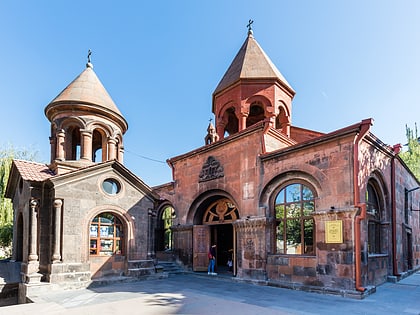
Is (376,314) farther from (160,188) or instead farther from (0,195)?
(0,195)

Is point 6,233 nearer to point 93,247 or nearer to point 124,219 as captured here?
point 93,247

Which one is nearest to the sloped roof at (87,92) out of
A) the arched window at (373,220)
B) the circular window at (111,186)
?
the circular window at (111,186)

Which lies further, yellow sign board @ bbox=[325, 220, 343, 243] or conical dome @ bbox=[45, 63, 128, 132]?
conical dome @ bbox=[45, 63, 128, 132]

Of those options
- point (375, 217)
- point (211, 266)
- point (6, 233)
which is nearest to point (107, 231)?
point (211, 266)

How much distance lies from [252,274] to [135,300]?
5040 mm

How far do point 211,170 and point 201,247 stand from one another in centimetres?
390

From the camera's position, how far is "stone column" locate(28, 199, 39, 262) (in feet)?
37.3

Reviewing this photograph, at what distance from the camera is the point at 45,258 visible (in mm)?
11672

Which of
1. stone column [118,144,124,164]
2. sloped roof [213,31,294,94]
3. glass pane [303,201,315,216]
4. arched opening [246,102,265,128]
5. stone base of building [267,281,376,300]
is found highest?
sloped roof [213,31,294,94]

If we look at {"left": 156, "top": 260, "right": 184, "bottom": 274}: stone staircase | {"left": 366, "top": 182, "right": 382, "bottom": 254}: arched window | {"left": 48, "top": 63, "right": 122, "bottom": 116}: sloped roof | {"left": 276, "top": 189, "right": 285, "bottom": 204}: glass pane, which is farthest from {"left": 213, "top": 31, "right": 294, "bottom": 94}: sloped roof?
{"left": 156, "top": 260, "right": 184, "bottom": 274}: stone staircase

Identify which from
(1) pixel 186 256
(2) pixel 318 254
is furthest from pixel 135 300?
(1) pixel 186 256

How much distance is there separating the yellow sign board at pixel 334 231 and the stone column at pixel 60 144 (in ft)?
38.6

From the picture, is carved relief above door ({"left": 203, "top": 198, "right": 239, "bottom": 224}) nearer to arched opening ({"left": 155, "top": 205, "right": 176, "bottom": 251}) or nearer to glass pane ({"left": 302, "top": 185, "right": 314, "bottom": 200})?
glass pane ({"left": 302, "top": 185, "right": 314, "bottom": 200})

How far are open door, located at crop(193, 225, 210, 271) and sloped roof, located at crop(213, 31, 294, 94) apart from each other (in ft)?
24.0
